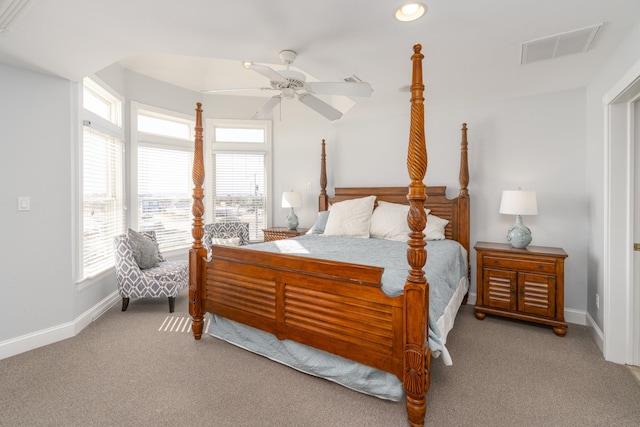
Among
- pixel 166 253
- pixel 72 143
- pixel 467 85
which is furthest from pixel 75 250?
pixel 467 85

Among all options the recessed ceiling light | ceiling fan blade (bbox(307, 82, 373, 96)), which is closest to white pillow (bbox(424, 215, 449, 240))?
ceiling fan blade (bbox(307, 82, 373, 96))

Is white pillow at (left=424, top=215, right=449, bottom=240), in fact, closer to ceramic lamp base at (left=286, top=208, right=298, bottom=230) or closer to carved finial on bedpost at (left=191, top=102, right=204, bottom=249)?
ceramic lamp base at (left=286, top=208, right=298, bottom=230)

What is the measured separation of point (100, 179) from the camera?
11.3 ft

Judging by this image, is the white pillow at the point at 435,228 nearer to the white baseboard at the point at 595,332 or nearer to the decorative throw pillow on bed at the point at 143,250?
the white baseboard at the point at 595,332

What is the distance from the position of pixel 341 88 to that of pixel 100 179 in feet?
9.30

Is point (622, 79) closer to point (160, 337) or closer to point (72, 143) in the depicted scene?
point (160, 337)

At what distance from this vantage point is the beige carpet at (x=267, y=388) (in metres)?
1.78

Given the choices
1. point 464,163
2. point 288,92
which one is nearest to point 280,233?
point 288,92

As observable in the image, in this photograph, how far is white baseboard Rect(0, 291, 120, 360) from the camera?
2.45 m

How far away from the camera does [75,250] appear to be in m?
2.87

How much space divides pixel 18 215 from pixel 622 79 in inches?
181

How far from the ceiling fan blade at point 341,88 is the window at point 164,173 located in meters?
2.80

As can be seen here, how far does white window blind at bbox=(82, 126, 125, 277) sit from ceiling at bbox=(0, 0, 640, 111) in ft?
2.74

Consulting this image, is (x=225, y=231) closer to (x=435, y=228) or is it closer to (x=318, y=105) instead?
(x=318, y=105)
